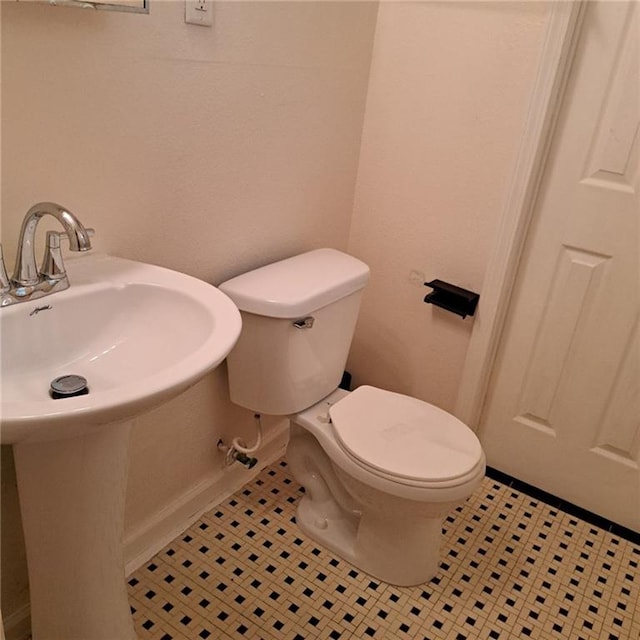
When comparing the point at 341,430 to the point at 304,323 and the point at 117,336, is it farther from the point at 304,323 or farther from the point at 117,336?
the point at 117,336

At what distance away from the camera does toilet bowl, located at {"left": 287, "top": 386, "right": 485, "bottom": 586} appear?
1411 mm

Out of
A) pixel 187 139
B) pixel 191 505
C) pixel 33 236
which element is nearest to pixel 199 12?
pixel 187 139

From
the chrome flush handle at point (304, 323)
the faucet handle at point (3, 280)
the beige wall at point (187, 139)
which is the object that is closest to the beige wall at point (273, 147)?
the beige wall at point (187, 139)

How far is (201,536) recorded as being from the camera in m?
1.68

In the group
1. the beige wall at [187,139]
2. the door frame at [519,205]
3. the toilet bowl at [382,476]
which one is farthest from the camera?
the door frame at [519,205]

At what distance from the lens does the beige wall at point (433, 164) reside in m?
1.65

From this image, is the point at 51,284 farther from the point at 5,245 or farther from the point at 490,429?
the point at 490,429

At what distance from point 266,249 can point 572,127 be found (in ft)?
2.95

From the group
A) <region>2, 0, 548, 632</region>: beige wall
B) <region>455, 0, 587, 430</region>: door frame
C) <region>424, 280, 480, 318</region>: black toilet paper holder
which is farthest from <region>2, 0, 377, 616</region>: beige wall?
<region>455, 0, 587, 430</region>: door frame

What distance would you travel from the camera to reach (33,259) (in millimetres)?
994

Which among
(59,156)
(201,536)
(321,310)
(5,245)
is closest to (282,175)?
(321,310)

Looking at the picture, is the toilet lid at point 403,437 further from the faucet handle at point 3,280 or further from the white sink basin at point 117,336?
the faucet handle at point 3,280

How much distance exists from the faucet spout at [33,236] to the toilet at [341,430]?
1.74ft

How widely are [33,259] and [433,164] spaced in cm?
124
